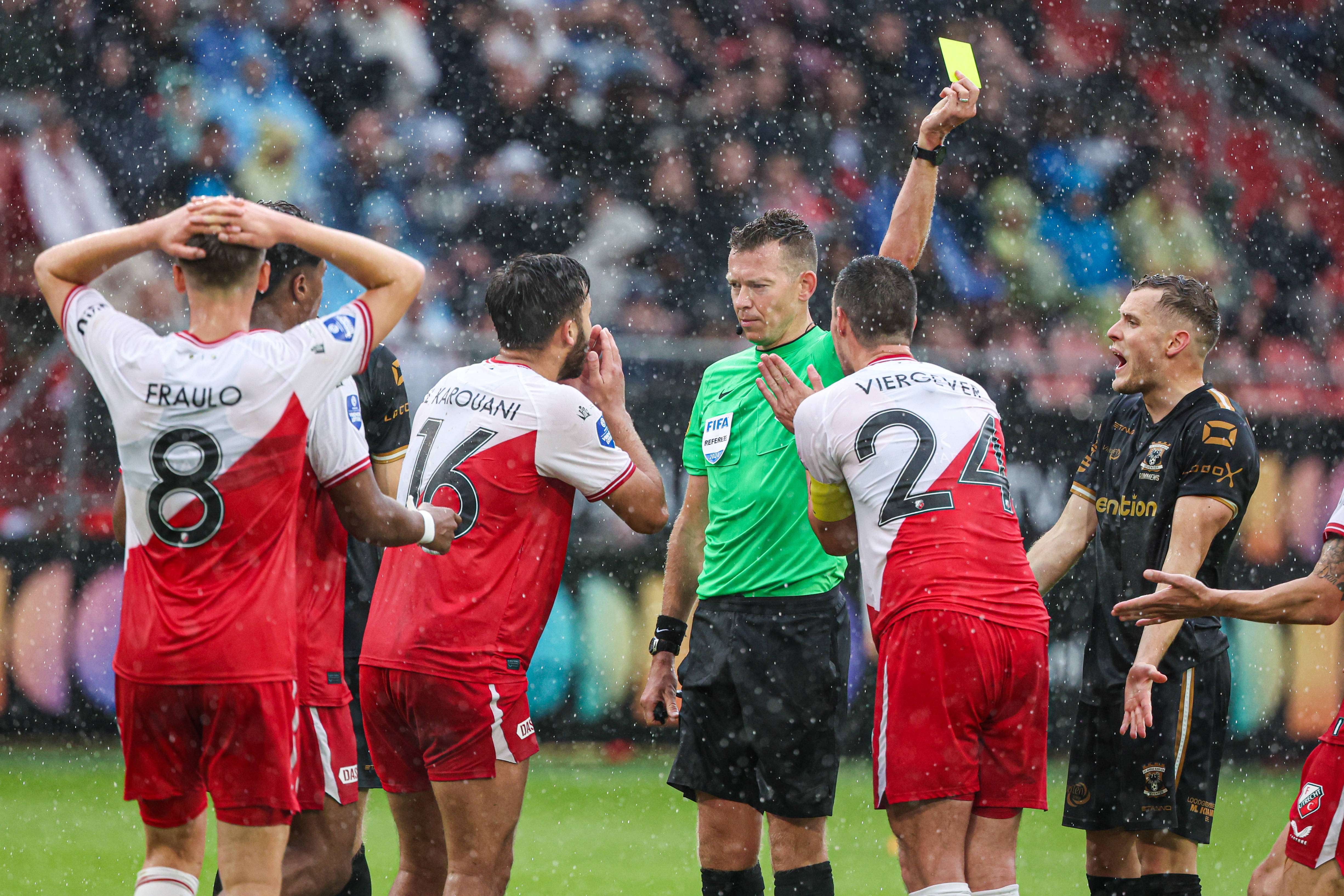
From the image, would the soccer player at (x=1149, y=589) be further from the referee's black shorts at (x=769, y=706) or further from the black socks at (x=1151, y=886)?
the referee's black shorts at (x=769, y=706)

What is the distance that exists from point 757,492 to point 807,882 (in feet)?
3.83

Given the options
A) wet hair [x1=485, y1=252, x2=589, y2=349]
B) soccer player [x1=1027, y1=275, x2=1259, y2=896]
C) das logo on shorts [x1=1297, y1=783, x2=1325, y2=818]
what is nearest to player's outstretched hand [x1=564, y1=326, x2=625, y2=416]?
wet hair [x1=485, y1=252, x2=589, y2=349]

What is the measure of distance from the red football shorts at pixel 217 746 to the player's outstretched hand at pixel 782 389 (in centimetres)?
160

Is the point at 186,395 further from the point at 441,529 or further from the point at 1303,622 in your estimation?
the point at 1303,622

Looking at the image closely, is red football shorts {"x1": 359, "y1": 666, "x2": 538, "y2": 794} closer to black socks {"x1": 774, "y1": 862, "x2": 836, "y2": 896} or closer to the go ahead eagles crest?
black socks {"x1": 774, "y1": 862, "x2": 836, "y2": 896}

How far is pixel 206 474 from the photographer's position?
8.75ft

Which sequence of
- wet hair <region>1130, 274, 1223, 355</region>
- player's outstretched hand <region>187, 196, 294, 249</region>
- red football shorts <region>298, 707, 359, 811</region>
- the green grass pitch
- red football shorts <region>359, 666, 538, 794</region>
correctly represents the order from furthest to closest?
the green grass pitch < wet hair <region>1130, 274, 1223, 355</region> < red football shorts <region>298, 707, 359, 811</region> < red football shorts <region>359, 666, 538, 794</region> < player's outstretched hand <region>187, 196, 294, 249</region>

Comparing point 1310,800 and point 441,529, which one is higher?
point 441,529

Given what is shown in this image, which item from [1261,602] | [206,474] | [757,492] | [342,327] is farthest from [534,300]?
[1261,602]

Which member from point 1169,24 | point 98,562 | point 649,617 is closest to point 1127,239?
point 1169,24

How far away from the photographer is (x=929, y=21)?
35.2 ft

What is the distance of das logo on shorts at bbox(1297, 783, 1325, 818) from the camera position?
3.35 m

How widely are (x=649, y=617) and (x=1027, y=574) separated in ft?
15.6

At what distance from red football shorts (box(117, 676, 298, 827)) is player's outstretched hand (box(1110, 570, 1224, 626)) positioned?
2100 mm
